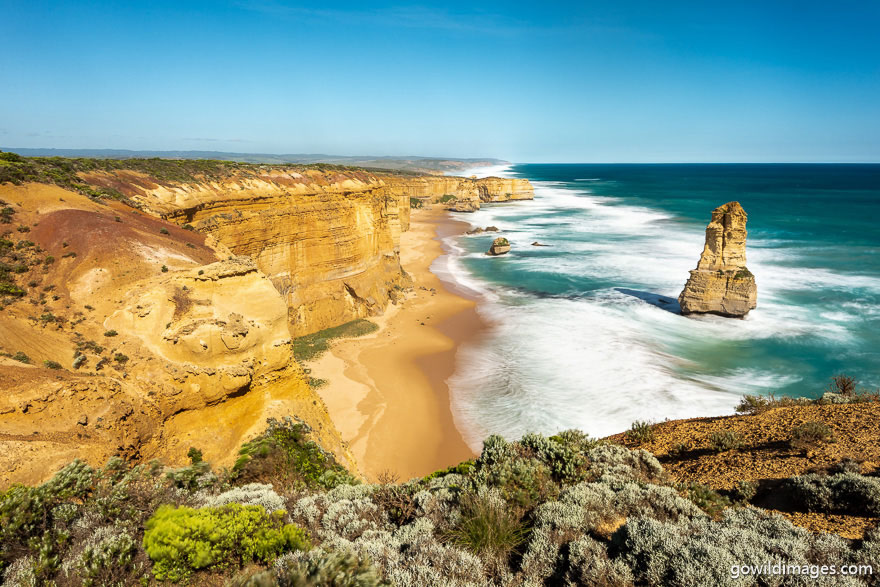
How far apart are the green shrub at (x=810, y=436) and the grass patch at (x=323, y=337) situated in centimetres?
1769

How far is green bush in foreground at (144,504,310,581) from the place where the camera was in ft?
15.5

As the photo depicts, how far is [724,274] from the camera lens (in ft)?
83.3

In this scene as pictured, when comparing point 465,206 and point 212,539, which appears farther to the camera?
point 465,206

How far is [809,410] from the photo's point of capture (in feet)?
34.5

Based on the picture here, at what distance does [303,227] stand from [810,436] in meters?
21.3

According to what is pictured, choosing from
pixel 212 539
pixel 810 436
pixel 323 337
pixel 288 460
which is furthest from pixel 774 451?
pixel 323 337

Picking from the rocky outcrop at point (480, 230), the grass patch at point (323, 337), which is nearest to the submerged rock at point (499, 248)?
the rocky outcrop at point (480, 230)

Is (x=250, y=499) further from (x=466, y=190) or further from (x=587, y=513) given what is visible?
A: (x=466, y=190)

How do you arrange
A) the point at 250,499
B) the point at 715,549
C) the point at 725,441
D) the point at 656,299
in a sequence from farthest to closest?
the point at 656,299, the point at 725,441, the point at 250,499, the point at 715,549

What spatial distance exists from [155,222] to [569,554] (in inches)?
600

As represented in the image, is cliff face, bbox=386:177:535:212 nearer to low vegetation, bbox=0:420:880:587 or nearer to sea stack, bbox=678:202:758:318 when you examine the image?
sea stack, bbox=678:202:758:318

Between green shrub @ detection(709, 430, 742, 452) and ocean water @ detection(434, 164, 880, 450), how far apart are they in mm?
6291

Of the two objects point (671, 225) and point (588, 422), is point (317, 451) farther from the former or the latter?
point (671, 225)

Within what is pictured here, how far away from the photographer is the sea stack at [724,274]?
24.6 m
